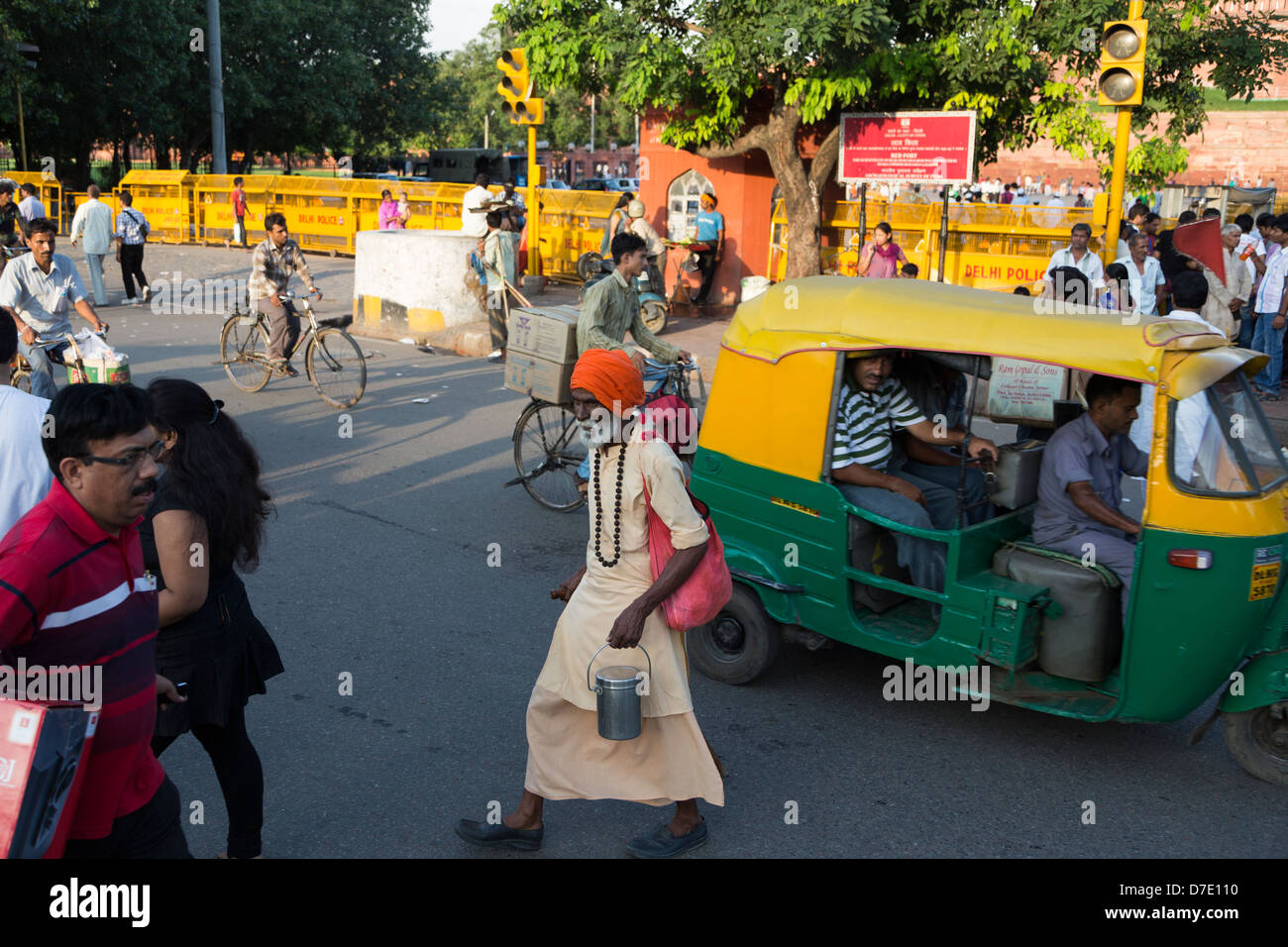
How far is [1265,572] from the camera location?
167 inches

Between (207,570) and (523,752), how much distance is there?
6.04ft

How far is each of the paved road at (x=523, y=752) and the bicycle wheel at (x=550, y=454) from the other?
784mm

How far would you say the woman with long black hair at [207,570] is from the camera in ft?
10.6

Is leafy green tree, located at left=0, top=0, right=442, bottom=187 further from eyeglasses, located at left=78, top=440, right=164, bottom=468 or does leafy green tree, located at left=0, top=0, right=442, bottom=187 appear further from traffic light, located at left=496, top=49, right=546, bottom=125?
eyeglasses, located at left=78, top=440, right=164, bottom=468

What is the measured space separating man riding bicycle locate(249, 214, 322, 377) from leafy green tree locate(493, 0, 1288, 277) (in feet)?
18.6

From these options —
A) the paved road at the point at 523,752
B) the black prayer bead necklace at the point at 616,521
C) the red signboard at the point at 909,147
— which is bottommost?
the paved road at the point at 523,752

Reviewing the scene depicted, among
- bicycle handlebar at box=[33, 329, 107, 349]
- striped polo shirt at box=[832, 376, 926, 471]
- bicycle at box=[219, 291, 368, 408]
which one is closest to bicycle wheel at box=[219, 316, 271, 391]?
bicycle at box=[219, 291, 368, 408]

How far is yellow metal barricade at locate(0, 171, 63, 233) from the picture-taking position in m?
29.2

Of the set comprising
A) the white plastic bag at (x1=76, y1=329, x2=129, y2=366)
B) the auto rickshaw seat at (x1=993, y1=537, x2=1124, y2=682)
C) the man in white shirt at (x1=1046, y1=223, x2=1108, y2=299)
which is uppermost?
the man in white shirt at (x1=1046, y1=223, x2=1108, y2=299)

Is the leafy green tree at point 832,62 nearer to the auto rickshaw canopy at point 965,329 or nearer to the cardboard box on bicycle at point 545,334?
the cardboard box on bicycle at point 545,334

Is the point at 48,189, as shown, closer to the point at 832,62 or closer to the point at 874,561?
the point at 832,62

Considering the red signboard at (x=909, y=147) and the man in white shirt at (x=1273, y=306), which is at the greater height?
the red signboard at (x=909, y=147)

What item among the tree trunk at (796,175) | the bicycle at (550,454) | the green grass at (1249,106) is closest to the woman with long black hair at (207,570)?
the bicycle at (550,454)

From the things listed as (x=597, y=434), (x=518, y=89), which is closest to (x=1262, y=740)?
(x=597, y=434)
